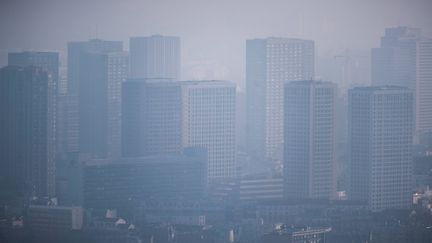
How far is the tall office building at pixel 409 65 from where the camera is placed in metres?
19.7

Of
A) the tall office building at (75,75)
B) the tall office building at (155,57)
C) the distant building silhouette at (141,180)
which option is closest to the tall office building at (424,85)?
the tall office building at (155,57)

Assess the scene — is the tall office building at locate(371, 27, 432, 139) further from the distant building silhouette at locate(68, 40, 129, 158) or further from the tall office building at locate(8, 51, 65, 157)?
the tall office building at locate(8, 51, 65, 157)

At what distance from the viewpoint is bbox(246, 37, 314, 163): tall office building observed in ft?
62.6

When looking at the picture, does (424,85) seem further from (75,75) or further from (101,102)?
(75,75)

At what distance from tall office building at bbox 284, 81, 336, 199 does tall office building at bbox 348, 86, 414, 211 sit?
263 millimetres

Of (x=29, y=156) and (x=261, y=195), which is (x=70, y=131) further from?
(x=261, y=195)

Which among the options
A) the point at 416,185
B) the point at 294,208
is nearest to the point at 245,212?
the point at 294,208

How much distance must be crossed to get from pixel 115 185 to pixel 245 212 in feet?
5.52

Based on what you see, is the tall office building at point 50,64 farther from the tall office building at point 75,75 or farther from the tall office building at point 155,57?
the tall office building at point 155,57

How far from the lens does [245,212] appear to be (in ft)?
49.1

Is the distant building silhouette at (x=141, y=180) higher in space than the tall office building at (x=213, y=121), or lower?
lower

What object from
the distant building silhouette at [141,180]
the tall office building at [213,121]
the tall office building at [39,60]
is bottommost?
the distant building silhouette at [141,180]

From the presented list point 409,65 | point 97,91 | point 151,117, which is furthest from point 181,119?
point 409,65

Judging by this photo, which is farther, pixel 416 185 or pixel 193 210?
pixel 416 185
